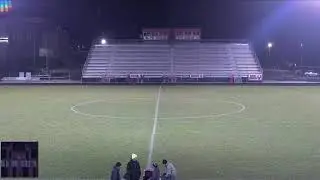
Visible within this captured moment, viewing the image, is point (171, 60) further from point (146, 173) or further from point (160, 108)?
point (146, 173)

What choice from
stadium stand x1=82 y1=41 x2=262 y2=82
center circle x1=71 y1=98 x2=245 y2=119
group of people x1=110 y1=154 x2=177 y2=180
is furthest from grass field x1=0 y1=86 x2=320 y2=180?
stadium stand x1=82 y1=41 x2=262 y2=82

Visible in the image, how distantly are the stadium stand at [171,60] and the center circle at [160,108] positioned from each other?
14451 mm

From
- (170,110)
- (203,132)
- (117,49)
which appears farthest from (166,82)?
(203,132)

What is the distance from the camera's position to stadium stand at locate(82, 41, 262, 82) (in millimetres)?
41469

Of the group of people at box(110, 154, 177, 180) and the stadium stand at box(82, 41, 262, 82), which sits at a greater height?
the stadium stand at box(82, 41, 262, 82)

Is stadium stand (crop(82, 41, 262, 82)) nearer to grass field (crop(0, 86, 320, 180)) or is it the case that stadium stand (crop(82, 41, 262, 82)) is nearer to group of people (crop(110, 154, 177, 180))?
grass field (crop(0, 86, 320, 180))

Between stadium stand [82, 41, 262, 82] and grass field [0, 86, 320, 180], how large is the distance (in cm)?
1242

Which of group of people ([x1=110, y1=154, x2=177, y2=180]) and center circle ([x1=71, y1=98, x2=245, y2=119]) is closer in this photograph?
group of people ([x1=110, y1=154, x2=177, y2=180])

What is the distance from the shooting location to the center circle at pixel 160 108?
68.5ft

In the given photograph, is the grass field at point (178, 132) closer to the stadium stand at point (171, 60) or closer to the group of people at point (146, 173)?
the group of people at point (146, 173)

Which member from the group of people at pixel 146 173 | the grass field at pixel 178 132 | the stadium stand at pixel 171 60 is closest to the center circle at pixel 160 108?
the grass field at pixel 178 132

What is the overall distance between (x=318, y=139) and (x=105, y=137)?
6.24 meters

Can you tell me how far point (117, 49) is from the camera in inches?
1773

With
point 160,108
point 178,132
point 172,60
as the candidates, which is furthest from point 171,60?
point 178,132
